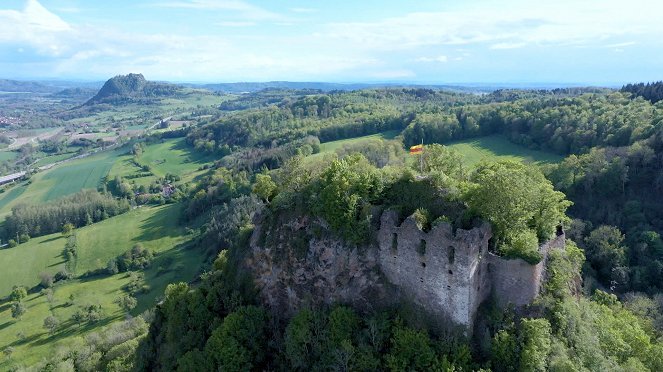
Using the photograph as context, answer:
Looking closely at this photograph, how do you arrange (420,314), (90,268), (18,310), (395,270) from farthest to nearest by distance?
(90,268)
(18,310)
(395,270)
(420,314)

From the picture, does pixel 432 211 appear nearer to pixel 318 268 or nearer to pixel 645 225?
pixel 318 268

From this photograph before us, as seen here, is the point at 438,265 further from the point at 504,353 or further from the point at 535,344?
the point at 535,344

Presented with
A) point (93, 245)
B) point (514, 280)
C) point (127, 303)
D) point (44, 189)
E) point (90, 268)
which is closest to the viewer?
point (514, 280)

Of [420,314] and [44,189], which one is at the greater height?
[420,314]

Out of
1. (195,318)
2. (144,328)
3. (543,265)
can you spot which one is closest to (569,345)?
(543,265)

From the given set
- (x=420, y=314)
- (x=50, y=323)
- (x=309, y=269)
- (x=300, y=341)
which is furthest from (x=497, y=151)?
(x=50, y=323)

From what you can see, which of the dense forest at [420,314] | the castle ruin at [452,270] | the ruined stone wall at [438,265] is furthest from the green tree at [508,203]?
the ruined stone wall at [438,265]

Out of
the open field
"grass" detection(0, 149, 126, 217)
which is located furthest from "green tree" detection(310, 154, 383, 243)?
"grass" detection(0, 149, 126, 217)
